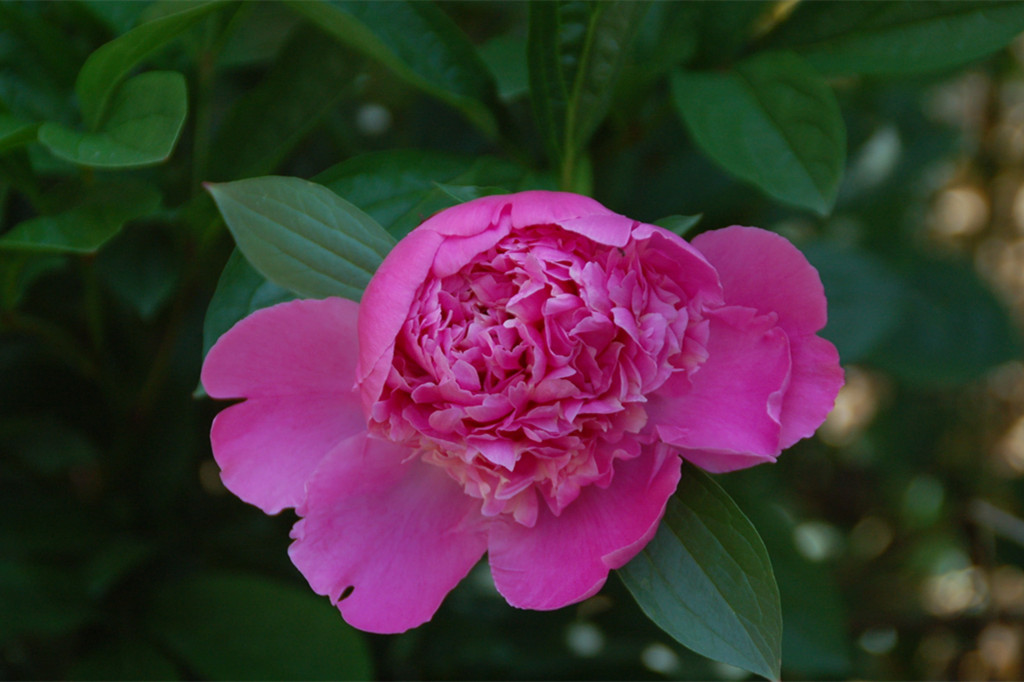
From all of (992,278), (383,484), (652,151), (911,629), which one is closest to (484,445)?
(383,484)

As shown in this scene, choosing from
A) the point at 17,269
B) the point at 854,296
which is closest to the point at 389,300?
the point at 17,269

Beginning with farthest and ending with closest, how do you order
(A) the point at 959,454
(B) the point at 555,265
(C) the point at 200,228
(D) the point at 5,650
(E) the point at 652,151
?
(A) the point at 959,454, (E) the point at 652,151, (D) the point at 5,650, (C) the point at 200,228, (B) the point at 555,265

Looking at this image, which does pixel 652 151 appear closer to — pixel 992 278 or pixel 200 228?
pixel 200 228

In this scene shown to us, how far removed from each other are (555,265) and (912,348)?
777mm

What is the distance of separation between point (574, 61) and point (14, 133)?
12.4 inches

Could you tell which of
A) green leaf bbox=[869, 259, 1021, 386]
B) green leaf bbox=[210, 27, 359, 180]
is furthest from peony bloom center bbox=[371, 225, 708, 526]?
green leaf bbox=[869, 259, 1021, 386]


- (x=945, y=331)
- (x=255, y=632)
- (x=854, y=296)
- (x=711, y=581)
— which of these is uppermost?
(x=711, y=581)

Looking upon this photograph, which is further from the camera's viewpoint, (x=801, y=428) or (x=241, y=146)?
(x=241, y=146)

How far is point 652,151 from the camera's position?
33.5 inches

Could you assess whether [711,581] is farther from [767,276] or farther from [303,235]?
[303,235]

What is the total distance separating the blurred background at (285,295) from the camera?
0.58 meters

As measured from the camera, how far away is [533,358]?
406 mm

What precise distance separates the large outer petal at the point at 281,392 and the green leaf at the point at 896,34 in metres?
0.38

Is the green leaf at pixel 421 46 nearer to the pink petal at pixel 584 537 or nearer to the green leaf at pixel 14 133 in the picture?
the green leaf at pixel 14 133
